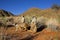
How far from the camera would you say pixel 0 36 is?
35.4 feet

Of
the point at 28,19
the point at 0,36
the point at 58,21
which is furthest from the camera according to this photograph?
the point at 28,19

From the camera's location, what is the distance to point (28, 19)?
2005cm

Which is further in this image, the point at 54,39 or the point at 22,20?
the point at 22,20

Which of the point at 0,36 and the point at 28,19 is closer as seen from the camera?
the point at 0,36

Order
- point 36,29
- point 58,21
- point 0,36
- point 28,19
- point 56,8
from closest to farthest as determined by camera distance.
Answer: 1. point 0,36
2. point 36,29
3. point 58,21
4. point 28,19
5. point 56,8

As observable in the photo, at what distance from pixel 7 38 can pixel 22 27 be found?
523cm

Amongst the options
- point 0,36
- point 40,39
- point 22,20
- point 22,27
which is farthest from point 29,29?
point 0,36

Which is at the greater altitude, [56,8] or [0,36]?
[56,8]

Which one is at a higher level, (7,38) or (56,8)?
(56,8)

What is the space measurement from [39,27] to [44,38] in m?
4.63

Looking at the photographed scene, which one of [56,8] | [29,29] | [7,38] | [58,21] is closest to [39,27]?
[29,29]

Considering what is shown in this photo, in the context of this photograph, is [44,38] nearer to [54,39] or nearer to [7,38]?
[54,39]

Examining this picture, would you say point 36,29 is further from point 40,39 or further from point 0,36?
point 0,36

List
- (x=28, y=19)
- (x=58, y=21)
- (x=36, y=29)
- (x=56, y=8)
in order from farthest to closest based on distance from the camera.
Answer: (x=56, y=8) → (x=28, y=19) → (x=58, y=21) → (x=36, y=29)
